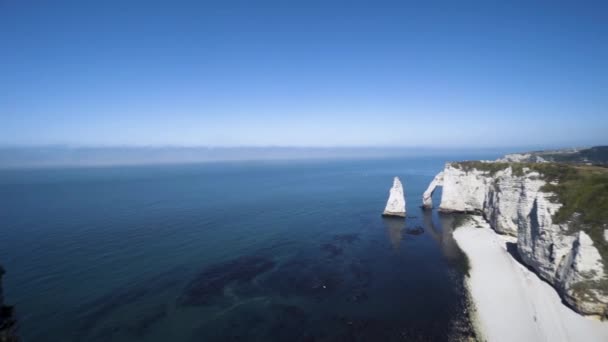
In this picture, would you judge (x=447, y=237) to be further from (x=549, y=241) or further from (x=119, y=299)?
(x=119, y=299)

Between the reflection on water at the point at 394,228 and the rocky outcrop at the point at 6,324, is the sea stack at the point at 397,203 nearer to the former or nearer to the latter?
the reflection on water at the point at 394,228

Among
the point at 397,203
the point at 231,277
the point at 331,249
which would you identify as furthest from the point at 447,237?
the point at 231,277

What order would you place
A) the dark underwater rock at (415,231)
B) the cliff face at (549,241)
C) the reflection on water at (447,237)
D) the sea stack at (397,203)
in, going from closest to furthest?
1. the cliff face at (549,241)
2. the reflection on water at (447,237)
3. the dark underwater rock at (415,231)
4. the sea stack at (397,203)

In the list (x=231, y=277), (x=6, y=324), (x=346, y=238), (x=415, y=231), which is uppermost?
(x=6, y=324)

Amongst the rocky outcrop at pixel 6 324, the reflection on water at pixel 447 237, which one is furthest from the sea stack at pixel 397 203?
the rocky outcrop at pixel 6 324

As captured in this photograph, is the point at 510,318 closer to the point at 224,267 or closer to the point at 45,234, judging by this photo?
the point at 224,267

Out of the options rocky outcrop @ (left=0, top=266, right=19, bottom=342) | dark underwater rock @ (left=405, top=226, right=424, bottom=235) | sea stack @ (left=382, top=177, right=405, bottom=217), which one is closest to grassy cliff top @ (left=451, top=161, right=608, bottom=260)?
dark underwater rock @ (left=405, top=226, right=424, bottom=235)
